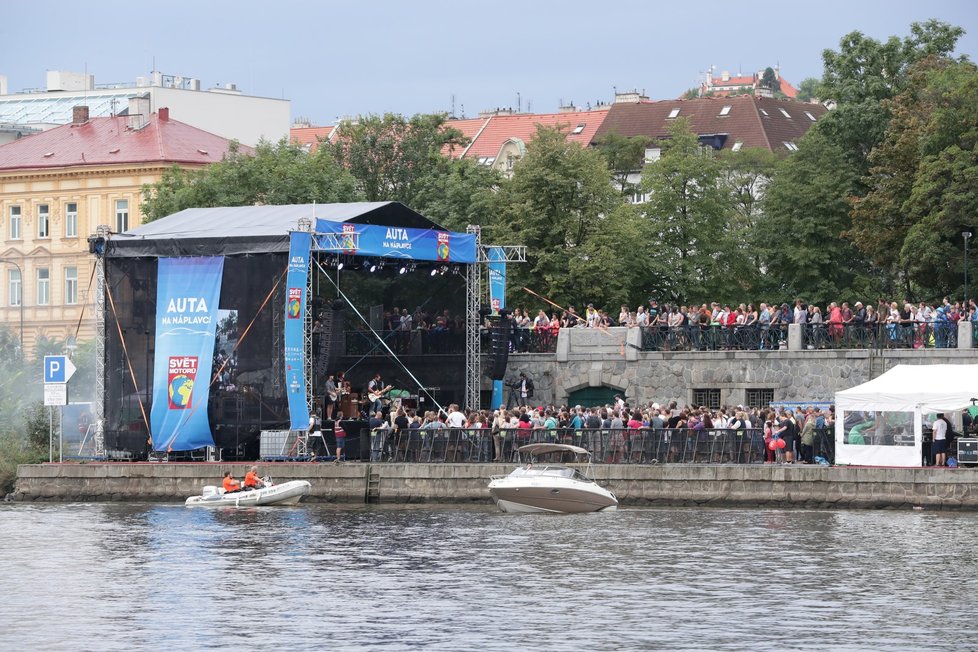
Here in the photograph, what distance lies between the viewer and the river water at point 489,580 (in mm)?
27188

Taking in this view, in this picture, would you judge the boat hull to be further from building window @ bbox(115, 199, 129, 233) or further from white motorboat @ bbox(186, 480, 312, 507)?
building window @ bbox(115, 199, 129, 233)

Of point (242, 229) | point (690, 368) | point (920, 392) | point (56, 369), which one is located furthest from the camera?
point (690, 368)

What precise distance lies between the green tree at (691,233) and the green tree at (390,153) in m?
9.81

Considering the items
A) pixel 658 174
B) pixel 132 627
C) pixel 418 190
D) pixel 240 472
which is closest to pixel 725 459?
pixel 240 472

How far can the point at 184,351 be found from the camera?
48.2 meters

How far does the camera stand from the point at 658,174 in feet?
228

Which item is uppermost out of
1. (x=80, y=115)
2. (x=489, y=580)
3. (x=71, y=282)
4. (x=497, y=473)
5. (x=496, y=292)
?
(x=80, y=115)

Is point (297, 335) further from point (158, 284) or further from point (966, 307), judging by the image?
point (966, 307)

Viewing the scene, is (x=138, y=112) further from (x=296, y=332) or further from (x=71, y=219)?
(x=296, y=332)

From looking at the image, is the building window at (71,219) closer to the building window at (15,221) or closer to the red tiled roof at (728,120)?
the building window at (15,221)

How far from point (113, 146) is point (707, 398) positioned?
139 feet

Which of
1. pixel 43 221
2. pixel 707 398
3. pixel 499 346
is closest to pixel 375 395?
pixel 499 346

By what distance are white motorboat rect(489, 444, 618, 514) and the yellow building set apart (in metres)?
43.0

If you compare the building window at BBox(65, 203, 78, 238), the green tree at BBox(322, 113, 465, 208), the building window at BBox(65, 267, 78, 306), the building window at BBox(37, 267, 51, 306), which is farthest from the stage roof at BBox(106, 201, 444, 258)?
the building window at BBox(37, 267, 51, 306)
